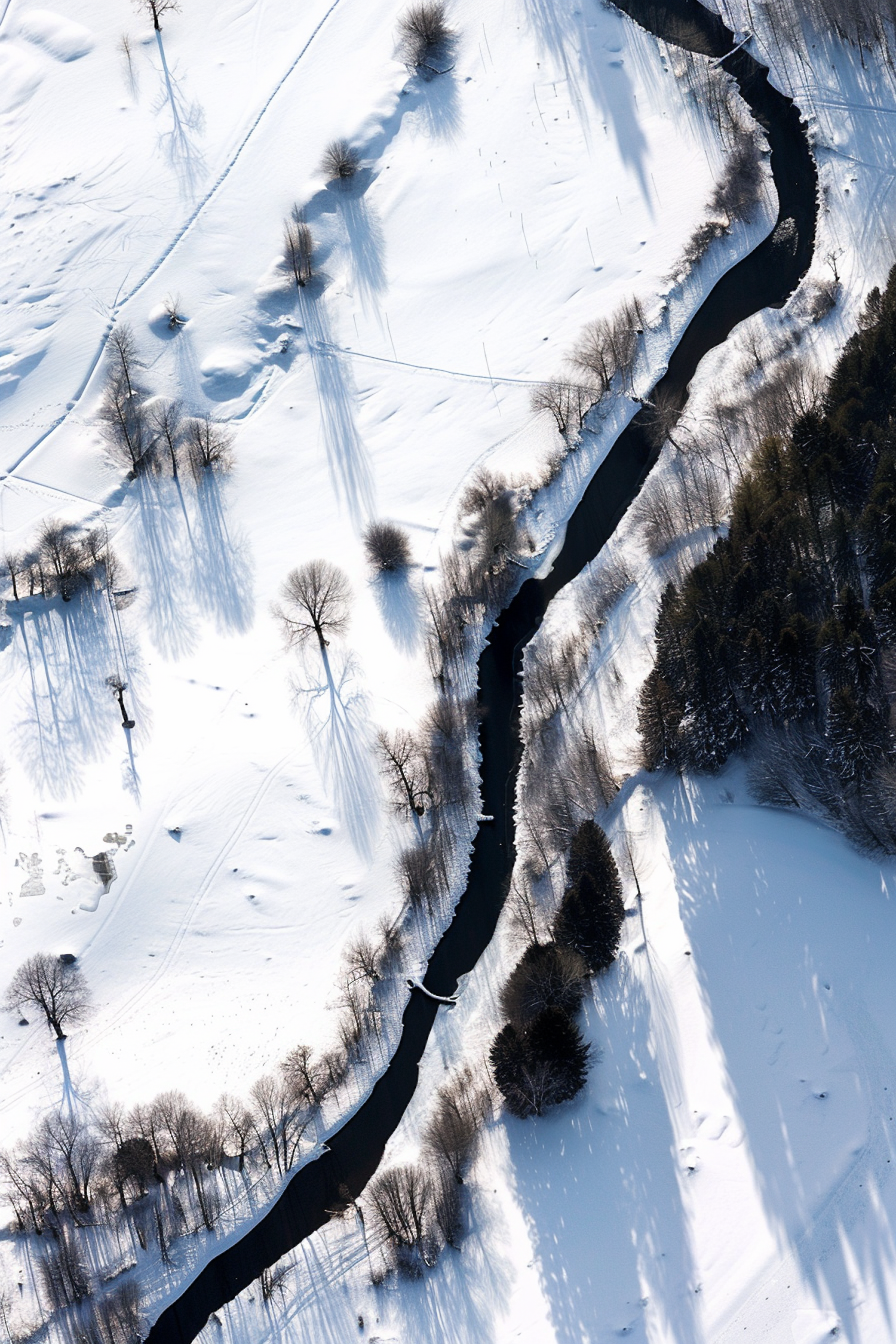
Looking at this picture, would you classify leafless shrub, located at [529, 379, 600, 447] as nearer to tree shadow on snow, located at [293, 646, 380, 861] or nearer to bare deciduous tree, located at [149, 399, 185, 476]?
tree shadow on snow, located at [293, 646, 380, 861]

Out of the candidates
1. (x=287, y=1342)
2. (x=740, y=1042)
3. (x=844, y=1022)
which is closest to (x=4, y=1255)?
(x=287, y=1342)

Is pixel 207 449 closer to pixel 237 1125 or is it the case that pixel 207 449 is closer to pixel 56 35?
pixel 56 35

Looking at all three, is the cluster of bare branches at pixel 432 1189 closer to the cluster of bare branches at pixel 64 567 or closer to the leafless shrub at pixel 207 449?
the cluster of bare branches at pixel 64 567

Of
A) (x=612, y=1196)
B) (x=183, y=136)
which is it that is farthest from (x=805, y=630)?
(x=183, y=136)

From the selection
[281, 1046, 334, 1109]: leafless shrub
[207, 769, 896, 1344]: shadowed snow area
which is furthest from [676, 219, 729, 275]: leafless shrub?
[281, 1046, 334, 1109]: leafless shrub

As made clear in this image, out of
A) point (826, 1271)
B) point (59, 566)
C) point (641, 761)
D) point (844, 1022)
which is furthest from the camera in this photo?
point (59, 566)

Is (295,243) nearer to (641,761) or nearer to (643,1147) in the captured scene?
(641,761)
